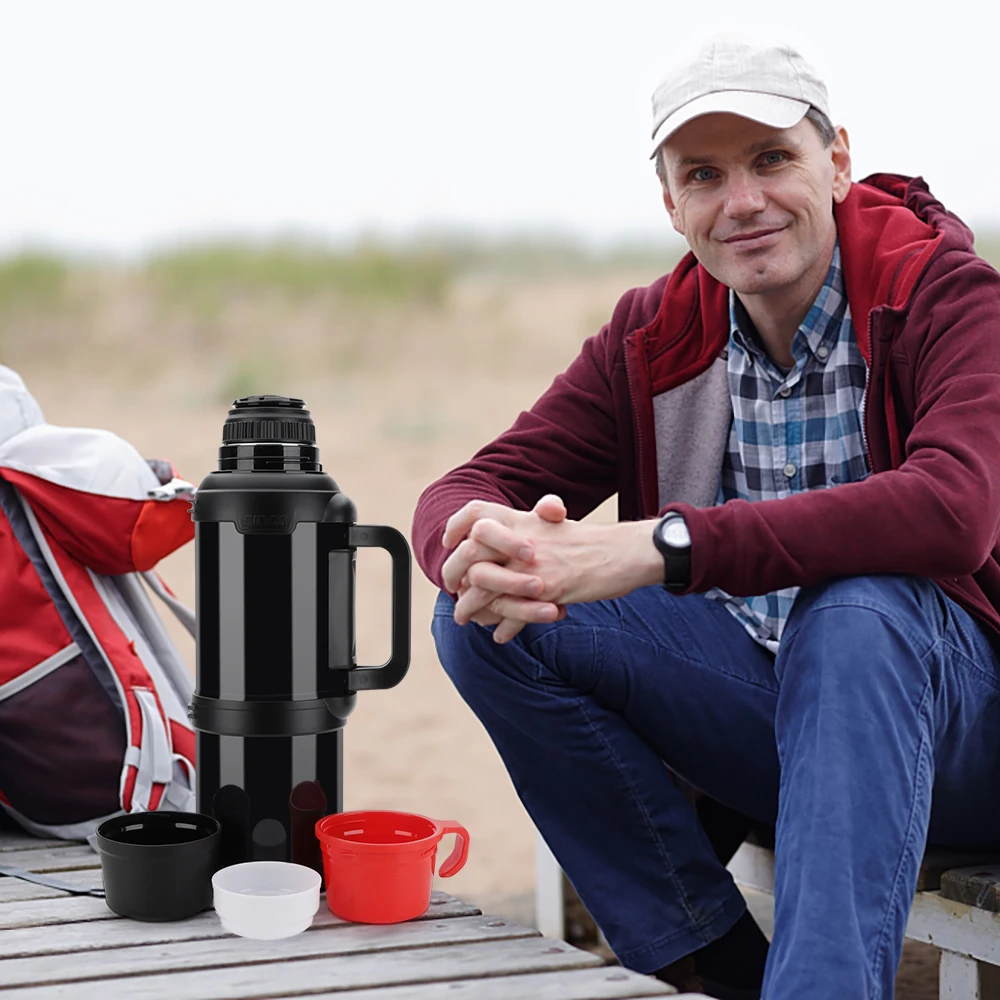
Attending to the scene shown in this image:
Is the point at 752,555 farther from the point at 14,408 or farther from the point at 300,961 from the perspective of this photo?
the point at 14,408

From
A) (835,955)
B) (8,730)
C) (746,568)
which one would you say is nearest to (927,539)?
(746,568)

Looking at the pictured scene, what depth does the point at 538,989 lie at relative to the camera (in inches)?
48.1

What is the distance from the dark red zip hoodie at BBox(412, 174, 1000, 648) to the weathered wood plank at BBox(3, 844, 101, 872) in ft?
1.91

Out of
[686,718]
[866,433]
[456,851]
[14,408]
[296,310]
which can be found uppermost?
[296,310]

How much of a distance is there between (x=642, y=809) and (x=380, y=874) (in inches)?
14.5

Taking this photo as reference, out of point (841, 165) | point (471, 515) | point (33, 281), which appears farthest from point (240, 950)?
point (33, 281)

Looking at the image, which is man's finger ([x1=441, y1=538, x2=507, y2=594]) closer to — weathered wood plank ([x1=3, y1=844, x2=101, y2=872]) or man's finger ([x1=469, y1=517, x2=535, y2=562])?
man's finger ([x1=469, y1=517, x2=535, y2=562])

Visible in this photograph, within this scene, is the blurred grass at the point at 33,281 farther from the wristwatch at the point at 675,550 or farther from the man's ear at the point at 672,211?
the wristwatch at the point at 675,550

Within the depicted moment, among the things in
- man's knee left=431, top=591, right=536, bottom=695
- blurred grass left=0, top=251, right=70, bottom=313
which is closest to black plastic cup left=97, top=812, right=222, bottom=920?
man's knee left=431, top=591, right=536, bottom=695

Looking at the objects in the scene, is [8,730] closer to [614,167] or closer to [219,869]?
[219,869]

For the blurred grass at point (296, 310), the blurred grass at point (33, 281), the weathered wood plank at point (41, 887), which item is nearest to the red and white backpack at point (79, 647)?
the weathered wood plank at point (41, 887)

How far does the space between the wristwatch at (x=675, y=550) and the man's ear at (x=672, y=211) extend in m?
0.49

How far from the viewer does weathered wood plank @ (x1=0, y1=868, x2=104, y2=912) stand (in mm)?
1541

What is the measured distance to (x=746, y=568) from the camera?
139 centimetres
